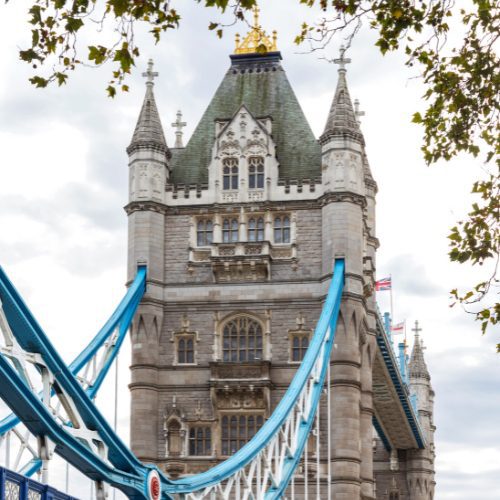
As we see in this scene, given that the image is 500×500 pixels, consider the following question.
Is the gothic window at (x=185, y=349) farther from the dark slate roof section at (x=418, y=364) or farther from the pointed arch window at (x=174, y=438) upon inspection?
the dark slate roof section at (x=418, y=364)

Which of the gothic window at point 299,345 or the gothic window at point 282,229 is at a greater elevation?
the gothic window at point 282,229

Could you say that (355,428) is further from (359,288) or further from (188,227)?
(188,227)

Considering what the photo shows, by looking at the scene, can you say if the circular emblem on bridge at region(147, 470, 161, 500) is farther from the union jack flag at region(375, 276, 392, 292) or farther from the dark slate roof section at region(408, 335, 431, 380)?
the dark slate roof section at region(408, 335, 431, 380)

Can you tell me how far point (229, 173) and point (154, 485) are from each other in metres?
24.5

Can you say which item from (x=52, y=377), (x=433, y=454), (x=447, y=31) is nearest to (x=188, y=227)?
(x=52, y=377)

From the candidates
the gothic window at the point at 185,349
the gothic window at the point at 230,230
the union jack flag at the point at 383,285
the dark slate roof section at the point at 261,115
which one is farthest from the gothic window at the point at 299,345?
the union jack flag at the point at 383,285

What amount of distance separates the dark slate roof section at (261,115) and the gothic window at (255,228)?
2.03 metres

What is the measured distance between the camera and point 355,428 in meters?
45.4

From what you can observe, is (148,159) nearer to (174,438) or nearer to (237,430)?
(174,438)

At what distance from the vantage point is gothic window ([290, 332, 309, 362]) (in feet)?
154

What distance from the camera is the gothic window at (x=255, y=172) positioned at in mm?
49281

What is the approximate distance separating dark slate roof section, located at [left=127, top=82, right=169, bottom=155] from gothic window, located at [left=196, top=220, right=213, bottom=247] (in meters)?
3.35

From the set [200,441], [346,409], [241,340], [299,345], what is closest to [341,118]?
[299,345]

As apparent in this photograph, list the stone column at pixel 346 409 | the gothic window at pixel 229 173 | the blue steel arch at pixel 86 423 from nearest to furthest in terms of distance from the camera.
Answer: the blue steel arch at pixel 86 423
the stone column at pixel 346 409
the gothic window at pixel 229 173
